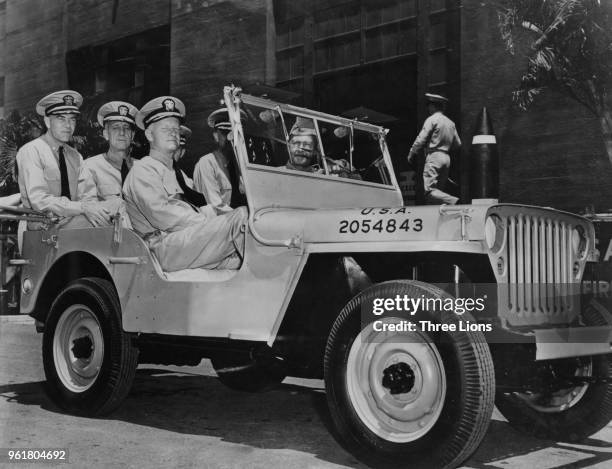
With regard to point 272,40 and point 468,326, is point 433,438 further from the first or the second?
point 272,40

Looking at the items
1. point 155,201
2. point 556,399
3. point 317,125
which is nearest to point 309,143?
point 317,125

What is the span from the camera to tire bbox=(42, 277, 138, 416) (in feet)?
16.3

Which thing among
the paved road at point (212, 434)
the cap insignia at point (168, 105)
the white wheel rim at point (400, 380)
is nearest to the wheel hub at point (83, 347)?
the paved road at point (212, 434)

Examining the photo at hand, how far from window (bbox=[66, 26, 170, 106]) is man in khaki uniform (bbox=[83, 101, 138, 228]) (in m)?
0.83

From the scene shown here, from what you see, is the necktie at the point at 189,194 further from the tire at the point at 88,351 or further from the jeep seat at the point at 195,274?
the tire at the point at 88,351

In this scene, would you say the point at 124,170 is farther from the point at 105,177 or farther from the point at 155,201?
the point at 155,201

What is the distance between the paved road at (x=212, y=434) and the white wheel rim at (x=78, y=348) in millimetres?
238

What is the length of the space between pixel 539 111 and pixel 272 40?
13.6 feet

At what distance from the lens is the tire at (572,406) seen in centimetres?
420

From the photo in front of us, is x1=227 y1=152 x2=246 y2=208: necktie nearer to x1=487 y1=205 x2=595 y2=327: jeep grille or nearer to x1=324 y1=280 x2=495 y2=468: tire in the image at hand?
x1=324 y1=280 x2=495 y2=468: tire

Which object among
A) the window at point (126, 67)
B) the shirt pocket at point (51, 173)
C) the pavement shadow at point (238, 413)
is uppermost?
the window at point (126, 67)

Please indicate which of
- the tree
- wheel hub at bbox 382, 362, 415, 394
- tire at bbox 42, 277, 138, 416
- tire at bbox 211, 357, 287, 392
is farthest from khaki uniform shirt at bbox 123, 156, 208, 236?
the tree

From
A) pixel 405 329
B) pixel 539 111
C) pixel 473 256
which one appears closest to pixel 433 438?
pixel 405 329

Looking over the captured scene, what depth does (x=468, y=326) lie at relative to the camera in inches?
137
